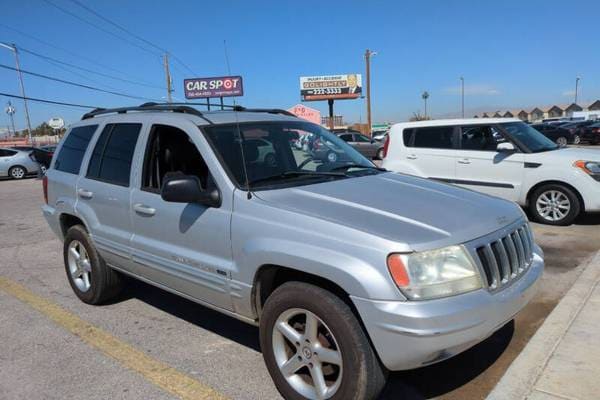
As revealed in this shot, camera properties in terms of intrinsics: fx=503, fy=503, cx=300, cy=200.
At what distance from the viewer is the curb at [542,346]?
3029 millimetres

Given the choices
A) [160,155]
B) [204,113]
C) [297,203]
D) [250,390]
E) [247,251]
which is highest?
[204,113]

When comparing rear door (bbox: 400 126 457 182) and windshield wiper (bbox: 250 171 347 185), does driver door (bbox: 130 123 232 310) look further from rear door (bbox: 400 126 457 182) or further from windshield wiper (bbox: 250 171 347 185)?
rear door (bbox: 400 126 457 182)

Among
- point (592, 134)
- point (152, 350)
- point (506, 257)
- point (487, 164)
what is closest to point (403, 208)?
point (506, 257)

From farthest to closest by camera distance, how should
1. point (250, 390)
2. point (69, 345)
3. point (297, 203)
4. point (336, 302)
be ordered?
1. point (69, 345)
2. point (250, 390)
3. point (297, 203)
4. point (336, 302)

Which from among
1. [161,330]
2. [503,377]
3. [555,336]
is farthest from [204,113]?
[555,336]

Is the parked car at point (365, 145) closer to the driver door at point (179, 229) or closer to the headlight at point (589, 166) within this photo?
the headlight at point (589, 166)

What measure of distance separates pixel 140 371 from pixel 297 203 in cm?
171

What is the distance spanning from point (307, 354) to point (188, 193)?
1262mm

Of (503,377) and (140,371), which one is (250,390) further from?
(503,377)

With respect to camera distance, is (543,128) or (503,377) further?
(543,128)

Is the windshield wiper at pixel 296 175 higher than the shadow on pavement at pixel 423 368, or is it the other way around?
the windshield wiper at pixel 296 175

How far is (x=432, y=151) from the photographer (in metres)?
8.98

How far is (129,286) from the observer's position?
5.49 meters

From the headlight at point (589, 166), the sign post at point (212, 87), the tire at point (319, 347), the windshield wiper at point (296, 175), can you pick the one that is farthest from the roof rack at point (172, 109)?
the sign post at point (212, 87)
